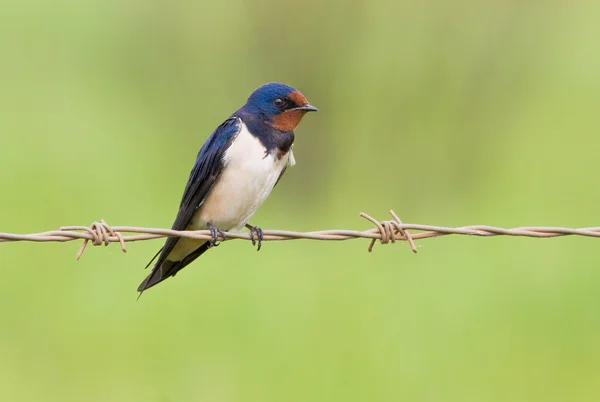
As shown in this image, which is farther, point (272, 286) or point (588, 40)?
point (588, 40)

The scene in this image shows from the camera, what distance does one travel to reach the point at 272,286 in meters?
6.88

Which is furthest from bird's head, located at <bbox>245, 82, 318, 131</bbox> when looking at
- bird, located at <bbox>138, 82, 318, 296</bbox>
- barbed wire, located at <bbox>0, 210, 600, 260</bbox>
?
barbed wire, located at <bbox>0, 210, 600, 260</bbox>

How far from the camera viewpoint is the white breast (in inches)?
168

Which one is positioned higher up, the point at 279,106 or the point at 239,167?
the point at 279,106

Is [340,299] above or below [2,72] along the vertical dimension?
below

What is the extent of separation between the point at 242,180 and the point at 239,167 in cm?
5

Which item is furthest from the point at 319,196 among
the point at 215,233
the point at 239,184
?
the point at 215,233

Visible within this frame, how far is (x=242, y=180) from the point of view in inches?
168

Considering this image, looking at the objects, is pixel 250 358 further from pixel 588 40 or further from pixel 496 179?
pixel 588 40

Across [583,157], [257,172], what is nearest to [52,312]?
[257,172]

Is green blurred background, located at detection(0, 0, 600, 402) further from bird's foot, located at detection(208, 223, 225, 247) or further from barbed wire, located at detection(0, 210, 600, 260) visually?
barbed wire, located at detection(0, 210, 600, 260)

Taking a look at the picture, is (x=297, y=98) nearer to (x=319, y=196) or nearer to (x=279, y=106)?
(x=279, y=106)

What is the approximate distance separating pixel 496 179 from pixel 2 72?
14.3 ft

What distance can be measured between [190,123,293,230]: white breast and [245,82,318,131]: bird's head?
0.10m
